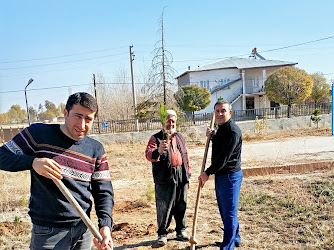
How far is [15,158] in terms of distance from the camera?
150 centimetres

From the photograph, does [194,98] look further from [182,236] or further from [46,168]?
[46,168]

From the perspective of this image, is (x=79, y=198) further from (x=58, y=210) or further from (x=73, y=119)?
(x=73, y=119)

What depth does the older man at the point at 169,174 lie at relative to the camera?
3.22 m

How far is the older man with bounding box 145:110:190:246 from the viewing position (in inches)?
127

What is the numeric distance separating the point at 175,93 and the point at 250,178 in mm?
7044

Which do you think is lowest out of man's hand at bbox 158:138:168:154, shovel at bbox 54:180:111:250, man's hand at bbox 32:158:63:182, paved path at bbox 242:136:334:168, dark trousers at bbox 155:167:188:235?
paved path at bbox 242:136:334:168

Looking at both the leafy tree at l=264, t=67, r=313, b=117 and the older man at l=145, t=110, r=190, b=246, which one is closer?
the older man at l=145, t=110, r=190, b=246

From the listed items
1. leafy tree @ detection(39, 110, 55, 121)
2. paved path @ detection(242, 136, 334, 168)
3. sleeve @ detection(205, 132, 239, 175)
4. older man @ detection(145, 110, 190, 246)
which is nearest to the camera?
sleeve @ detection(205, 132, 239, 175)

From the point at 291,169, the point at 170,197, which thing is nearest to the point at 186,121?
the point at 291,169

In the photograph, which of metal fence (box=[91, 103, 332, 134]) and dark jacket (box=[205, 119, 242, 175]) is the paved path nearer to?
metal fence (box=[91, 103, 332, 134])

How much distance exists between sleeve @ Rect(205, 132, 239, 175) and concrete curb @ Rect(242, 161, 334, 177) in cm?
349

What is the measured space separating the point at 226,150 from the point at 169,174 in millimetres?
762

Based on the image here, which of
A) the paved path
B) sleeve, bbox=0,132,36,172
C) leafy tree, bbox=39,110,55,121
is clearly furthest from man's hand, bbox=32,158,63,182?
leafy tree, bbox=39,110,55,121

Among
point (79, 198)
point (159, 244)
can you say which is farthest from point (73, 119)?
point (159, 244)
